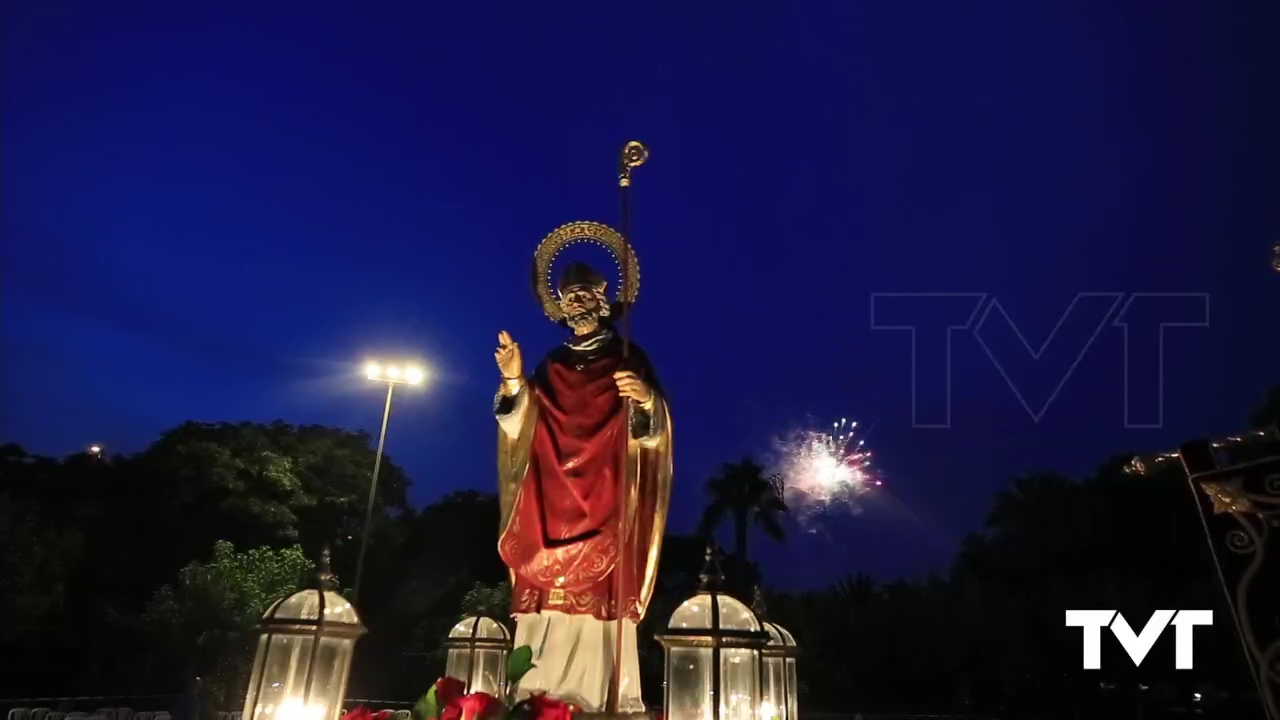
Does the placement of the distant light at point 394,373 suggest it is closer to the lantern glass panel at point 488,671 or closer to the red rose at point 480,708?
the lantern glass panel at point 488,671

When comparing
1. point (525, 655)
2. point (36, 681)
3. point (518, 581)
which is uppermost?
point (518, 581)

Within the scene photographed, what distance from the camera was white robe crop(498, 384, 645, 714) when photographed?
632cm

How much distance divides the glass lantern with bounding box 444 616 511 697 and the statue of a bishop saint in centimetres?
114

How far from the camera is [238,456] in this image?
81.5ft

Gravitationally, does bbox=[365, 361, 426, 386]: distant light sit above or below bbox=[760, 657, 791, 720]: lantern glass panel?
above

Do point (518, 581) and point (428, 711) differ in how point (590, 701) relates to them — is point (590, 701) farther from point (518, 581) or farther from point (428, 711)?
point (428, 711)

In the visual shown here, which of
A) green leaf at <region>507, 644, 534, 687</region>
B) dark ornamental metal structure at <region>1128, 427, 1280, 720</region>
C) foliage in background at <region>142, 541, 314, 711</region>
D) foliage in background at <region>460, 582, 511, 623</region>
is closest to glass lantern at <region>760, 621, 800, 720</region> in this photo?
green leaf at <region>507, 644, 534, 687</region>

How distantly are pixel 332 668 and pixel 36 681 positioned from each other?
2354 centimetres

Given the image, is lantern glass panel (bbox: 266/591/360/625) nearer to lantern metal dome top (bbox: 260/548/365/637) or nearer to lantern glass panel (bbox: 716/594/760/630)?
lantern metal dome top (bbox: 260/548/365/637)

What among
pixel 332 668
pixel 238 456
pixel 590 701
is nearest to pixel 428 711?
pixel 332 668

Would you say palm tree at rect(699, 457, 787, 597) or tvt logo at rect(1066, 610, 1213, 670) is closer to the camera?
tvt logo at rect(1066, 610, 1213, 670)

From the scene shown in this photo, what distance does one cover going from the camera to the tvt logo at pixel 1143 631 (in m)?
23.2

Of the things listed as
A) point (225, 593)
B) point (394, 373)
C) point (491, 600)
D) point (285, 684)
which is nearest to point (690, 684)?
point (285, 684)

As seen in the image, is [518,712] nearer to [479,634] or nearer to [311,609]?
[311,609]
